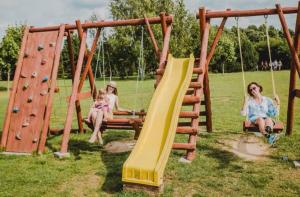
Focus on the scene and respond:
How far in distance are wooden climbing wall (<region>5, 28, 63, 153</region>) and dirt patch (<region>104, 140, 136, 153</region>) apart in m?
1.58

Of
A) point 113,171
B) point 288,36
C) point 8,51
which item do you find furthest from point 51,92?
point 8,51

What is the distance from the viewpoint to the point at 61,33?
29.3 ft

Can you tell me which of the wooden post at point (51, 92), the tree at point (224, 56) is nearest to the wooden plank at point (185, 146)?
the wooden post at point (51, 92)

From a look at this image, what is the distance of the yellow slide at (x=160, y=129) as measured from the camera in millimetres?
5574

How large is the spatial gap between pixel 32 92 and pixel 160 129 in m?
3.58

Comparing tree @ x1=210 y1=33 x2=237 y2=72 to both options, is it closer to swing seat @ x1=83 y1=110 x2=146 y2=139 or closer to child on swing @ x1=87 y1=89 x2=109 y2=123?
child on swing @ x1=87 y1=89 x2=109 y2=123

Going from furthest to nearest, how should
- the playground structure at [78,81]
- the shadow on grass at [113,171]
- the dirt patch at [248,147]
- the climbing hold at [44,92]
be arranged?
the climbing hold at [44,92], the dirt patch at [248,147], the playground structure at [78,81], the shadow on grass at [113,171]

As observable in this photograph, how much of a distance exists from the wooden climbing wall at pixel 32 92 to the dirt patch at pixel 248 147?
4.17 metres

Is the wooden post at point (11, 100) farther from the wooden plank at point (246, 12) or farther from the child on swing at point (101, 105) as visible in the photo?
the wooden plank at point (246, 12)

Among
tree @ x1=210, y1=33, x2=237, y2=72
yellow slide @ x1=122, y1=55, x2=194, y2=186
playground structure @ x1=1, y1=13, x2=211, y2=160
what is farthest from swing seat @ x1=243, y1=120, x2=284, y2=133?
tree @ x1=210, y1=33, x2=237, y2=72

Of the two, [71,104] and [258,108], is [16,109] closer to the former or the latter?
[71,104]

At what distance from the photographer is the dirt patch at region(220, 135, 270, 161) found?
7.80 m

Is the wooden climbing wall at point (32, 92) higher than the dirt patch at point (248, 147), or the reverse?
the wooden climbing wall at point (32, 92)

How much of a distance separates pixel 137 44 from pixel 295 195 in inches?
1488
